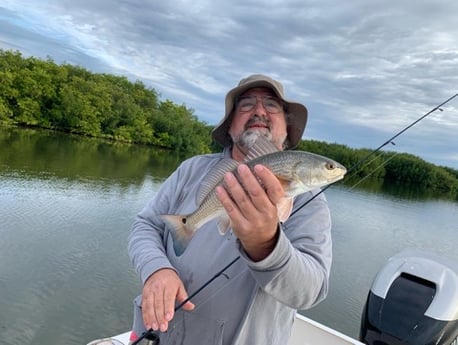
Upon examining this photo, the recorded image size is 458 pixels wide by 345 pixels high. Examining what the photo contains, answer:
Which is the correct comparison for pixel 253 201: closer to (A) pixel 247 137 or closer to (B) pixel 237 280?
(B) pixel 237 280

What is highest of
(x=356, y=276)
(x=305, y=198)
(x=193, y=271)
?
(x=305, y=198)

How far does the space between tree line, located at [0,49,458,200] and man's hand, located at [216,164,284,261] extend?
4072cm

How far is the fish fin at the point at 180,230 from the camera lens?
1990 mm

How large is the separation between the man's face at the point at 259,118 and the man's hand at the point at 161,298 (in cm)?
94

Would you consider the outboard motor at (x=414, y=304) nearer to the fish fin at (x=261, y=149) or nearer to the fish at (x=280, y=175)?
the fish at (x=280, y=175)

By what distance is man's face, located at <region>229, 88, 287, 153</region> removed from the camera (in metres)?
2.52

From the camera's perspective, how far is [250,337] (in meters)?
1.99

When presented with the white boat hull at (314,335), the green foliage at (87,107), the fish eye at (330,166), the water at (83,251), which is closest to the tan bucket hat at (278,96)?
the fish eye at (330,166)

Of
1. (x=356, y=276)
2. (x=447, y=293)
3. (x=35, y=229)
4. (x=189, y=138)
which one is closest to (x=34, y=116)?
(x=189, y=138)

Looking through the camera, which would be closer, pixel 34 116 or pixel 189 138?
pixel 34 116

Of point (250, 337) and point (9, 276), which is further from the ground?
point (250, 337)

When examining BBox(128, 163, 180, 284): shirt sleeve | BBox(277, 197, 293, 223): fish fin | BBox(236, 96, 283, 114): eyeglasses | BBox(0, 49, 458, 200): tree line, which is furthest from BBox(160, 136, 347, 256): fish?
BBox(0, 49, 458, 200): tree line

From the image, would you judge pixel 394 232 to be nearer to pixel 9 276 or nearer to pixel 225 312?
pixel 9 276

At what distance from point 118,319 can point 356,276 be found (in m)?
7.95
